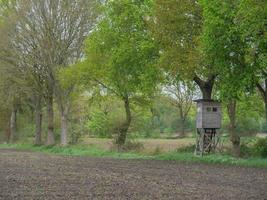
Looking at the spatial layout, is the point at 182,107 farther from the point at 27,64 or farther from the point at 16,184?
the point at 16,184

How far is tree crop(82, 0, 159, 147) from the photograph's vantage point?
33812 mm

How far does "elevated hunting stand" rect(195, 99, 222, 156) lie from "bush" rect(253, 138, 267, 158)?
2487mm

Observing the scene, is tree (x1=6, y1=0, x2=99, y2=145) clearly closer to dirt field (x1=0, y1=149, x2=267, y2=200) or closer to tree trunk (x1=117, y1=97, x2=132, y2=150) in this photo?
tree trunk (x1=117, y1=97, x2=132, y2=150)

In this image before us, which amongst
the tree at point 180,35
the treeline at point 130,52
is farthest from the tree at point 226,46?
the tree at point 180,35

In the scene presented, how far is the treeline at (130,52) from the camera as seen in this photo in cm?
2644

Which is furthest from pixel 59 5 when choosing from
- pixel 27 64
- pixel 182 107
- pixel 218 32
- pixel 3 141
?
pixel 182 107

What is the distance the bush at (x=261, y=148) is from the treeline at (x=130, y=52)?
1.27 m

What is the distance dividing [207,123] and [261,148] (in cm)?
360

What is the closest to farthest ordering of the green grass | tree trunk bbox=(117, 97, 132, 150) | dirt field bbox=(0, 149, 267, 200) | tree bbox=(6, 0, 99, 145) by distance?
dirt field bbox=(0, 149, 267, 200), the green grass, tree trunk bbox=(117, 97, 132, 150), tree bbox=(6, 0, 99, 145)

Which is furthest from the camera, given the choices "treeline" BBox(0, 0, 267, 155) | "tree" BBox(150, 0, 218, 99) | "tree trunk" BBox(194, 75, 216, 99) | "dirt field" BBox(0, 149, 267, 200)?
"tree trunk" BBox(194, 75, 216, 99)

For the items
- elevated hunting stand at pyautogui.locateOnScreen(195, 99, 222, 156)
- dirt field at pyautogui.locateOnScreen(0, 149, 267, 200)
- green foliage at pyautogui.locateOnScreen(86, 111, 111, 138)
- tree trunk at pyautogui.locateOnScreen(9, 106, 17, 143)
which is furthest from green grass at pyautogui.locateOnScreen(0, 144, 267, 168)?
tree trunk at pyautogui.locateOnScreen(9, 106, 17, 143)

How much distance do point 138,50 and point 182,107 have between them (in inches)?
1877

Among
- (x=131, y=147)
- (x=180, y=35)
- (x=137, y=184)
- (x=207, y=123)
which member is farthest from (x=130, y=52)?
(x=137, y=184)

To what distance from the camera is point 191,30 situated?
3044 cm
